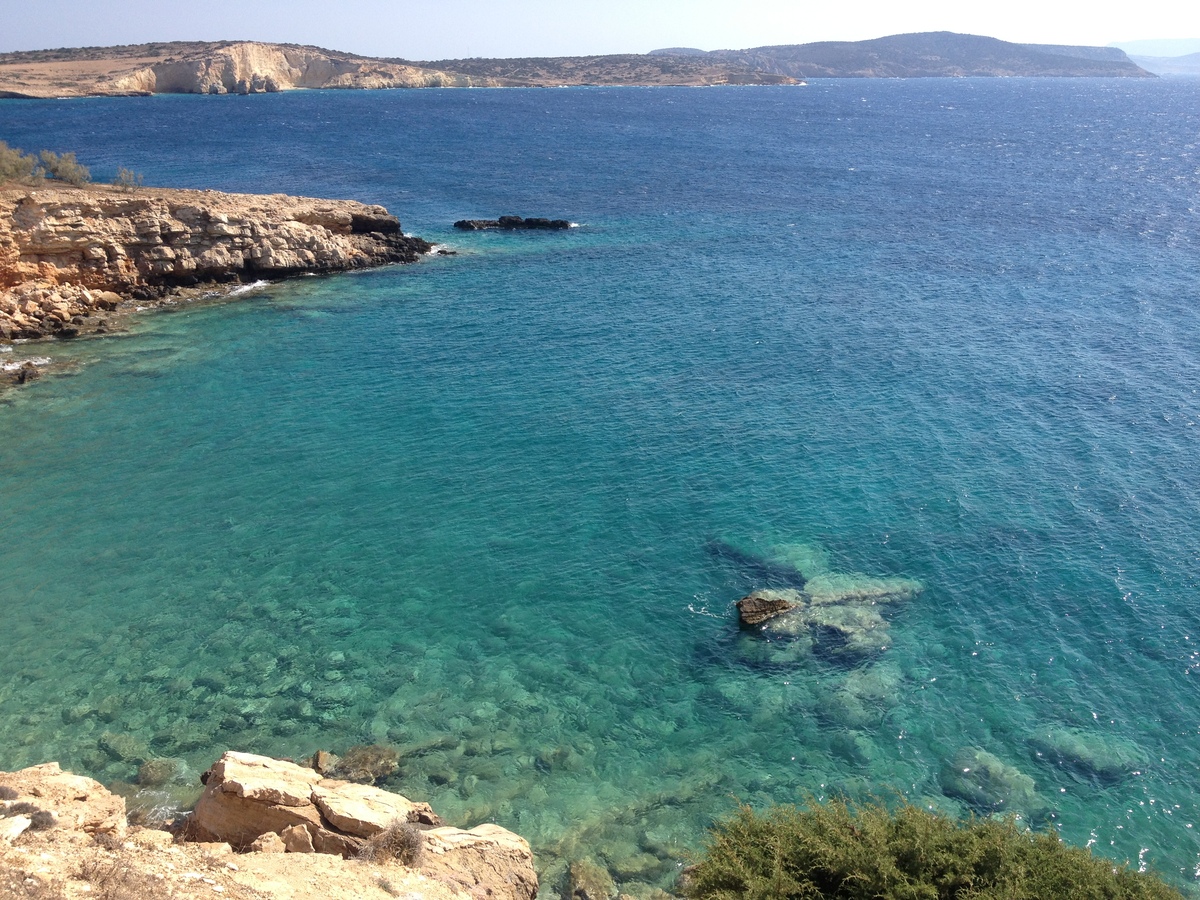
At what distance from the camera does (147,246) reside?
5938 centimetres

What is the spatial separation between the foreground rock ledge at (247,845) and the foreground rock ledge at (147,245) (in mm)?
43978

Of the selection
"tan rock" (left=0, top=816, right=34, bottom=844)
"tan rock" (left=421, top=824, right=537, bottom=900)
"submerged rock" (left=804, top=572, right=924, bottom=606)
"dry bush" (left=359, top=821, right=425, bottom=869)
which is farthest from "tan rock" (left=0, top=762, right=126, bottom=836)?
"submerged rock" (left=804, top=572, right=924, bottom=606)

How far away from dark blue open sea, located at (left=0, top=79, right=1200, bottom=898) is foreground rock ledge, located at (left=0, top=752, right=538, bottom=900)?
11.8ft

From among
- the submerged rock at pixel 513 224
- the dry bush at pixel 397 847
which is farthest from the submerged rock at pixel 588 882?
the submerged rock at pixel 513 224

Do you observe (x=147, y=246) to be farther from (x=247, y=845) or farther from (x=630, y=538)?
(x=247, y=845)

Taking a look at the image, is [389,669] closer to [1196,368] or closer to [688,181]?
[1196,368]

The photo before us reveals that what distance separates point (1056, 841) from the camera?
1750cm

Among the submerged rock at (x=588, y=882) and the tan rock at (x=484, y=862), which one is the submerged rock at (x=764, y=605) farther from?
the tan rock at (x=484, y=862)

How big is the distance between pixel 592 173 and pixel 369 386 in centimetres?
7624

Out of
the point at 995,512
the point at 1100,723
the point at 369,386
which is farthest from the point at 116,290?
the point at 1100,723

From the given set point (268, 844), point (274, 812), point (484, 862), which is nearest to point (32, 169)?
point (274, 812)

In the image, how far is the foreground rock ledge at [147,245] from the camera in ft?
173

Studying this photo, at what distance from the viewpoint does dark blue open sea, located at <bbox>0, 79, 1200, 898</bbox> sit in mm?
24453

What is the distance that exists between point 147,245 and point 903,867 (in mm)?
Result: 61416
